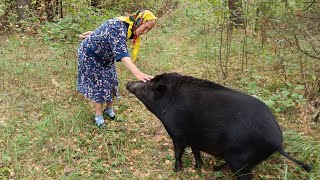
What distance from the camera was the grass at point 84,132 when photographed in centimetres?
364

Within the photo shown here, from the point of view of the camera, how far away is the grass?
364 cm

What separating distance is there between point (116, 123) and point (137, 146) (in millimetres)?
625

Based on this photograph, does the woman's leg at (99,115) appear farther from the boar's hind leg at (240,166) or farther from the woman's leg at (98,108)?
the boar's hind leg at (240,166)

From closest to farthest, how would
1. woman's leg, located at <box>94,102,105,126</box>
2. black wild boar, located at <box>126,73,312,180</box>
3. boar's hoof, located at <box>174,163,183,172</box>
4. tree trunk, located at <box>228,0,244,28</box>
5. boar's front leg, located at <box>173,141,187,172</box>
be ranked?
black wild boar, located at <box>126,73,312,180</box> < boar's front leg, located at <box>173,141,187,172</box> < boar's hoof, located at <box>174,163,183,172</box> < woman's leg, located at <box>94,102,105,126</box> < tree trunk, located at <box>228,0,244,28</box>

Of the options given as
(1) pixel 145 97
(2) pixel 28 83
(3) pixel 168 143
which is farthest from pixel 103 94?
(2) pixel 28 83

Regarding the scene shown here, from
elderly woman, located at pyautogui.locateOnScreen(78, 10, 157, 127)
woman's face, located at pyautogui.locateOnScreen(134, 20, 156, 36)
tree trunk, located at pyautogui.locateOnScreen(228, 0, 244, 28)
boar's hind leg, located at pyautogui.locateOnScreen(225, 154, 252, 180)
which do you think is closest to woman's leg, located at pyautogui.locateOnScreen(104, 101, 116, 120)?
elderly woman, located at pyautogui.locateOnScreen(78, 10, 157, 127)

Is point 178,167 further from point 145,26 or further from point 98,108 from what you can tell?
point 145,26

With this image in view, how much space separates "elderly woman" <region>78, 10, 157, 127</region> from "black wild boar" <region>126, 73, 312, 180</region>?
0.41 m

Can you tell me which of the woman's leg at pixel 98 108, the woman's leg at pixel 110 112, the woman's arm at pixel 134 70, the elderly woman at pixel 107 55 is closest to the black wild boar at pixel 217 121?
the woman's arm at pixel 134 70

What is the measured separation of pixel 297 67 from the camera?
219 inches

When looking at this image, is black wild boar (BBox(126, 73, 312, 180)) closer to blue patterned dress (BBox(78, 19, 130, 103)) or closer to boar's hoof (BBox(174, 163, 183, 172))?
boar's hoof (BBox(174, 163, 183, 172))

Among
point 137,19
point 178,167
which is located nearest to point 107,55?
point 137,19

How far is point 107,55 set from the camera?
165 inches

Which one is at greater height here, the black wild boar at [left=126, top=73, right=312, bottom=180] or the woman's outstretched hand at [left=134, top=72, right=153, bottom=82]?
the woman's outstretched hand at [left=134, top=72, right=153, bottom=82]
